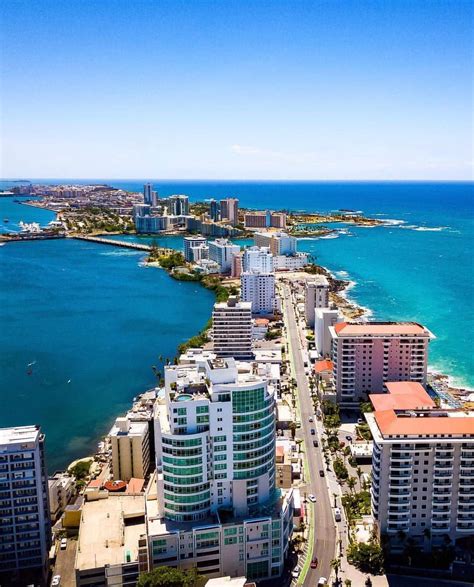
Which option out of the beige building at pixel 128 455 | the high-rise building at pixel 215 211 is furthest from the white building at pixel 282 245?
the beige building at pixel 128 455

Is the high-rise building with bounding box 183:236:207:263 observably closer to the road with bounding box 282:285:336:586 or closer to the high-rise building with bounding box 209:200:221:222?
the high-rise building with bounding box 209:200:221:222

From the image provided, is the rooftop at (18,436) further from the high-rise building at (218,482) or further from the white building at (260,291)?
the white building at (260,291)

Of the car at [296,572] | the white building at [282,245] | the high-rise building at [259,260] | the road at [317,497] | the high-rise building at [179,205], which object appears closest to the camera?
the car at [296,572]

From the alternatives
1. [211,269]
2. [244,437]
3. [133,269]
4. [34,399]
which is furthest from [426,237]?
[244,437]

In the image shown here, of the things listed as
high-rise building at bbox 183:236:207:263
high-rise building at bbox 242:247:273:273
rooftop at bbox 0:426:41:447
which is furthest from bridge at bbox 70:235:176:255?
rooftop at bbox 0:426:41:447

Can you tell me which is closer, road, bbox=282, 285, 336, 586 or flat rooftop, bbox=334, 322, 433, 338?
road, bbox=282, 285, 336, 586

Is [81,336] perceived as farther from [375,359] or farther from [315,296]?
[375,359]
